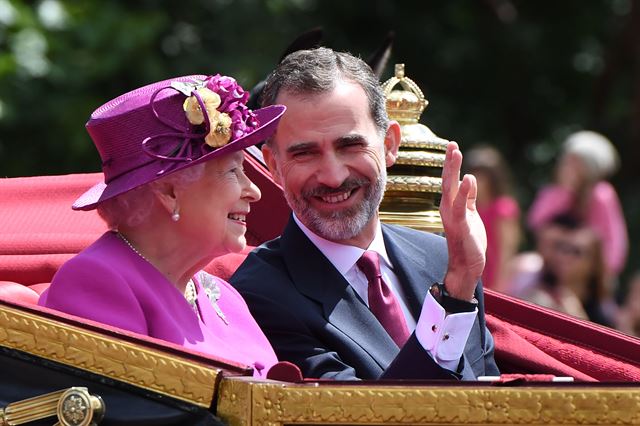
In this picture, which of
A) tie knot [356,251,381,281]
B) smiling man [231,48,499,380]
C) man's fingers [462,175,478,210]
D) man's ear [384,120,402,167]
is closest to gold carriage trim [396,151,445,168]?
man's ear [384,120,402,167]

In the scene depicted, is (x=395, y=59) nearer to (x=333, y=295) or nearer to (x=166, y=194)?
(x=333, y=295)

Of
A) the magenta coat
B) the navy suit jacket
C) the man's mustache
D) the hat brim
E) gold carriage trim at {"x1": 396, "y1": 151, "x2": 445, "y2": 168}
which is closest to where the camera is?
the magenta coat

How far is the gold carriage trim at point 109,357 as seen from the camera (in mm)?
2189

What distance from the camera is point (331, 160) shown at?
9.63 feet

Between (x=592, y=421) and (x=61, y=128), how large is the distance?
221 inches

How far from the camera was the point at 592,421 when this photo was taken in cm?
217

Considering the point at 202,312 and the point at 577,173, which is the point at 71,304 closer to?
the point at 202,312

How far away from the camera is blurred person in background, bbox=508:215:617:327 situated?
6.27 meters

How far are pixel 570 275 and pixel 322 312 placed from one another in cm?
358

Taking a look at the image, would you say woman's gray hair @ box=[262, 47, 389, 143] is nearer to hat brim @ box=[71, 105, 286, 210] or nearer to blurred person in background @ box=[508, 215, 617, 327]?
hat brim @ box=[71, 105, 286, 210]

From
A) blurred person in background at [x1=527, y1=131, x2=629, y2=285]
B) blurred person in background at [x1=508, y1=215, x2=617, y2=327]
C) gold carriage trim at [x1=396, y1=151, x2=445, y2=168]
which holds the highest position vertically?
gold carriage trim at [x1=396, y1=151, x2=445, y2=168]

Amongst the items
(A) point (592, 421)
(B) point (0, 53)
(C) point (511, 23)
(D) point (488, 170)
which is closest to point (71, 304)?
(A) point (592, 421)

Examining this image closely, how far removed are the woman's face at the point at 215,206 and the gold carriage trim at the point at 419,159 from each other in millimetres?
990

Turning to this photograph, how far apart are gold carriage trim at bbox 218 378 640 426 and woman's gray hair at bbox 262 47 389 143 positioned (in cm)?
93
